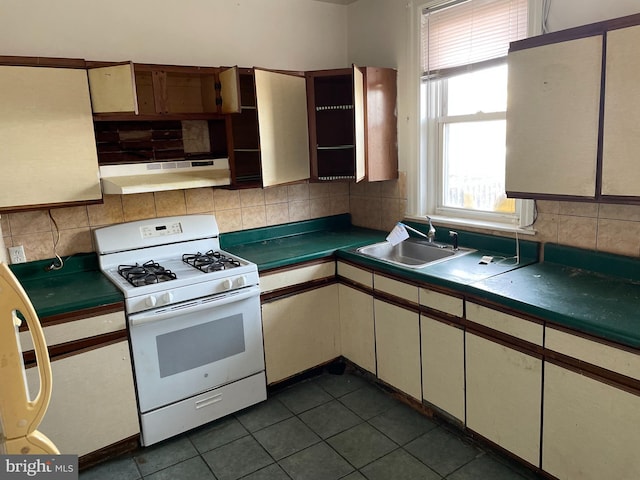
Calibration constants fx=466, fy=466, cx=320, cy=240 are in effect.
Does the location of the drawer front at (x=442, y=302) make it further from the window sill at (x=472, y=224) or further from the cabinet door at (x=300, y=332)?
the cabinet door at (x=300, y=332)

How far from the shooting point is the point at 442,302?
7.66ft

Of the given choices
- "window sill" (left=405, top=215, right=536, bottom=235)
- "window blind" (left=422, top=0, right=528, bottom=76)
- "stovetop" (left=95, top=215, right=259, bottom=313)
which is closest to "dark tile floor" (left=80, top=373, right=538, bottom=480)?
"stovetop" (left=95, top=215, right=259, bottom=313)

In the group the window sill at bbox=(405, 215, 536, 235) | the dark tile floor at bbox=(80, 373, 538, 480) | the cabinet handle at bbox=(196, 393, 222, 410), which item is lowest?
the dark tile floor at bbox=(80, 373, 538, 480)

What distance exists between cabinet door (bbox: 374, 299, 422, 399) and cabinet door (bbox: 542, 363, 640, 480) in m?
0.74

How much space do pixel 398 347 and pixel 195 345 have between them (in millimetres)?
1134

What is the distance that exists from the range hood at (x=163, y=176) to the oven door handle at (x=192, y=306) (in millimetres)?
627

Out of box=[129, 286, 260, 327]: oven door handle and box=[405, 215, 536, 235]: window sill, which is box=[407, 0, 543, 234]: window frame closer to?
box=[405, 215, 536, 235]: window sill

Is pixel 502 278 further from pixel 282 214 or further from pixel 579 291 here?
pixel 282 214

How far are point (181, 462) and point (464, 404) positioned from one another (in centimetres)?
145

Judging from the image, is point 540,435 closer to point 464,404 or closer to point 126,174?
point 464,404

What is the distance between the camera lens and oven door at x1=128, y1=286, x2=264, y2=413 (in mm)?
2346

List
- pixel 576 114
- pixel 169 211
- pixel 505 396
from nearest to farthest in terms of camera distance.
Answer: pixel 576 114 → pixel 505 396 → pixel 169 211

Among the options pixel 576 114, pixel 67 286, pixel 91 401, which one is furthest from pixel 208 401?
pixel 576 114

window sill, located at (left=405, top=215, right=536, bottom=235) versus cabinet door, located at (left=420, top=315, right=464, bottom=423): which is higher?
window sill, located at (left=405, top=215, right=536, bottom=235)
